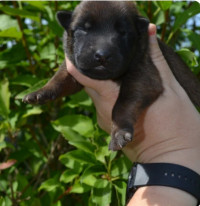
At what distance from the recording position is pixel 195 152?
253cm

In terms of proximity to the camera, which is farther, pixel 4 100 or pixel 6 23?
pixel 6 23

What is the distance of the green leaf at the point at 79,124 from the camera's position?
2725 mm

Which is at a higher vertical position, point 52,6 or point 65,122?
point 52,6

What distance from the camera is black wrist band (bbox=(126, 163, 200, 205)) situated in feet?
7.75

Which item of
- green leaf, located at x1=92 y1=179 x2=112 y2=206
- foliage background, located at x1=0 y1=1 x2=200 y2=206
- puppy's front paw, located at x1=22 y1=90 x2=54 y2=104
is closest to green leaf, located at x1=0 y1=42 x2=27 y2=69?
foliage background, located at x1=0 y1=1 x2=200 y2=206

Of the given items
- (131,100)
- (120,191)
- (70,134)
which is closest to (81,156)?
(70,134)

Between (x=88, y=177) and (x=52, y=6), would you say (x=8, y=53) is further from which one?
(x=88, y=177)

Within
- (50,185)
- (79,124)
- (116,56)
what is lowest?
(50,185)

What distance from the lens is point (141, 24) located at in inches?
104

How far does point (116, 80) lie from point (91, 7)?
470mm

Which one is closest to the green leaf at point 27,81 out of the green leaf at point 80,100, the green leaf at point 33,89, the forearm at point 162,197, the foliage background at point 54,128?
the foliage background at point 54,128

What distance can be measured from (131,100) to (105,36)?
1.25 ft

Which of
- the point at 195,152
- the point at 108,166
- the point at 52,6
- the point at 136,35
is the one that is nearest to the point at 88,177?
the point at 108,166

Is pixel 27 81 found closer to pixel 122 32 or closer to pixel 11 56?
pixel 11 56
